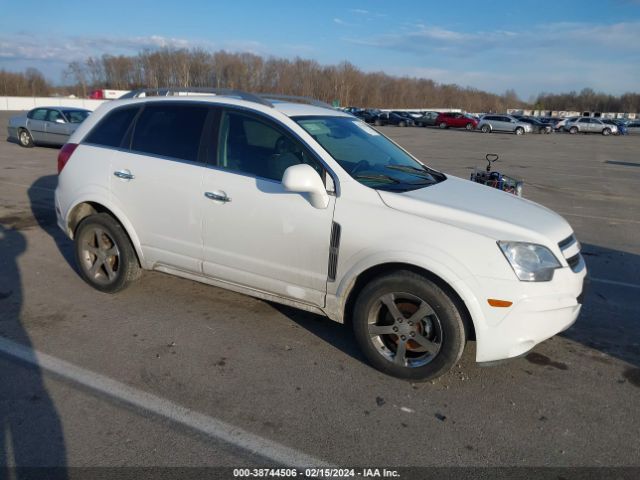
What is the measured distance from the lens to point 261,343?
3.92 m

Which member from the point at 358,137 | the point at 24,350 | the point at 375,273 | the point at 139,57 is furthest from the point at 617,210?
the point at 139,57

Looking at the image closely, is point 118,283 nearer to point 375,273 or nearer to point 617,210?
point 375,273

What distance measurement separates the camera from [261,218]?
3.77 m

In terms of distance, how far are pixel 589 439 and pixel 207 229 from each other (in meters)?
3.00

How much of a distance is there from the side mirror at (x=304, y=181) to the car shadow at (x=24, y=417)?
1998 mm

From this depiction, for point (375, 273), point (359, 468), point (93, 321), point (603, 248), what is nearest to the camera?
point (359, 468)

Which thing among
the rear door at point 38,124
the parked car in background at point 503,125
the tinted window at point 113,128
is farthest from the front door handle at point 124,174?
the parked car in background at point 503,125

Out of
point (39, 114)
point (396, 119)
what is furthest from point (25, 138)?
point (396, 119)

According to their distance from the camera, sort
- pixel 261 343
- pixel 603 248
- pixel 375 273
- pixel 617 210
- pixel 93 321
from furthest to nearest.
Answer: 1. pixel 617 210
2. pixel 603 248
3. pixel 93 321
4. pixel 261 343
5. pixel 375 273

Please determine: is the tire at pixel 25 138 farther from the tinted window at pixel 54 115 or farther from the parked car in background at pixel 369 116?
the parked car in background at pixel 369 116

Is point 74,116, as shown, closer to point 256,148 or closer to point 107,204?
point 107,204

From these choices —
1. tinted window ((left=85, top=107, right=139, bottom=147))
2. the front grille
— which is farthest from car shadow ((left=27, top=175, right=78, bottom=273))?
the front grille

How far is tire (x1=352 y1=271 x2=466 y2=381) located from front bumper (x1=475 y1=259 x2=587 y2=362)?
0.60 feet

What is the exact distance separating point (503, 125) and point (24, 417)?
5119 cm
